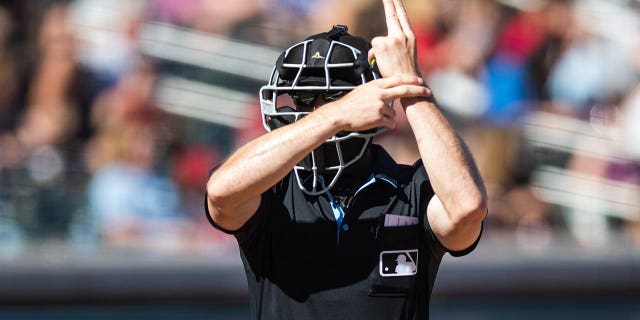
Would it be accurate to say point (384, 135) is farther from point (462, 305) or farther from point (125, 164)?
point (125, 164)

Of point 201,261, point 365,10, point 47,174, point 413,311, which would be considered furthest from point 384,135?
point 413,311

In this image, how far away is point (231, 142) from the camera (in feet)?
26.2

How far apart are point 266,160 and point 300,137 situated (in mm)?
106

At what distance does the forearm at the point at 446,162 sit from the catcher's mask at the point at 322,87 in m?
0.19

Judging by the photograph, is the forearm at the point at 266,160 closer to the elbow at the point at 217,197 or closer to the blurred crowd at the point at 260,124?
the elbow at the point at 217,197

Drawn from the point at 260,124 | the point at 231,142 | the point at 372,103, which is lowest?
the point at 231,142

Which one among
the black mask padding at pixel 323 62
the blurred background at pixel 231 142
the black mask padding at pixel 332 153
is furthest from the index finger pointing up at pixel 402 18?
the blurred background at pixel 231 142

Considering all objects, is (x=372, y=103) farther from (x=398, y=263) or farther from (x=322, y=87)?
(x=398, y=263)

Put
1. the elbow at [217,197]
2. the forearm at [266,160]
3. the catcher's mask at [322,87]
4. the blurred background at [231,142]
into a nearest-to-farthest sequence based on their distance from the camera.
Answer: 1. the forearm at [266,160]
2. the elbow at [217,197]
3. the catcher's mask at [322,87]
4. the blurred background at [231,142]

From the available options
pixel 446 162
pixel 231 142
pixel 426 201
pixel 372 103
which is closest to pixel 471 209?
pixel 446 162

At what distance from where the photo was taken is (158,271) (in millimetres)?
7684

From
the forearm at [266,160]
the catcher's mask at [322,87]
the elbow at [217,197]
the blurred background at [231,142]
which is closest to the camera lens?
the forearm at [266,160]

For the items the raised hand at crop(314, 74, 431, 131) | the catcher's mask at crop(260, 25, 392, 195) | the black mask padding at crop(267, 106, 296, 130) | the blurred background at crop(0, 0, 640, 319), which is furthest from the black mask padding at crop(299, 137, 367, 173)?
the blurred background at crop(0, 0, 640, 319)

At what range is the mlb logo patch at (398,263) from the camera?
3018mm
